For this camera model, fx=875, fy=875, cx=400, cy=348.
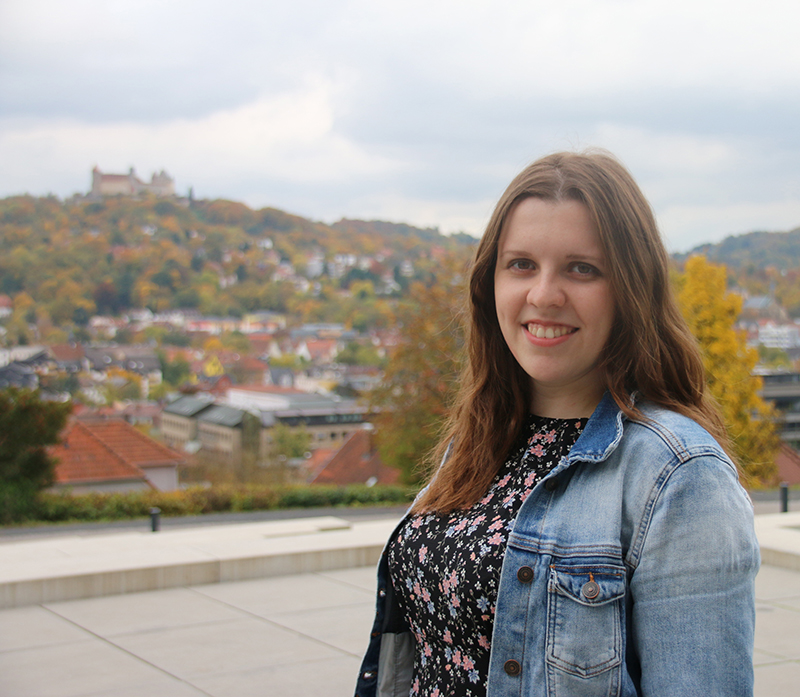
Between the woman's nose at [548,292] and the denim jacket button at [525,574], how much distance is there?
1.62ft

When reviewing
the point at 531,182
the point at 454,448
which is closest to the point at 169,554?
the point at 454,448

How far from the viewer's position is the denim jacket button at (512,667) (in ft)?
5.15

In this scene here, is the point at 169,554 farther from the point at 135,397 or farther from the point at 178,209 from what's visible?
the point at 178,209

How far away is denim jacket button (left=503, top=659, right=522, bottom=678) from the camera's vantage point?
1569mm

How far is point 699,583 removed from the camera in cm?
137

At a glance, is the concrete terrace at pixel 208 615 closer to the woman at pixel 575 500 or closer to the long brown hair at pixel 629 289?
the woman at pixel 575 500

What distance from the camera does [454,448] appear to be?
2.07 meters

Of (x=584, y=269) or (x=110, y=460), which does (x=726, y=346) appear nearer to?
(x=110, y=460)

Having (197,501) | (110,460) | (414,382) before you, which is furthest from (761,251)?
(197,501)

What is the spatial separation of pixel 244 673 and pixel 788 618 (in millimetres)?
3918

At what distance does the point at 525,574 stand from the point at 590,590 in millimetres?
128

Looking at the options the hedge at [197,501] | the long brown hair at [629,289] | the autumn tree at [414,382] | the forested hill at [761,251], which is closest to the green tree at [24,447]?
the hedge at [197,501]

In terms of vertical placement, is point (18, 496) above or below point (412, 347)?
below

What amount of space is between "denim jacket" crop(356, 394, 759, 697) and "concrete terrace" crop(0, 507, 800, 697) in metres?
3.70
